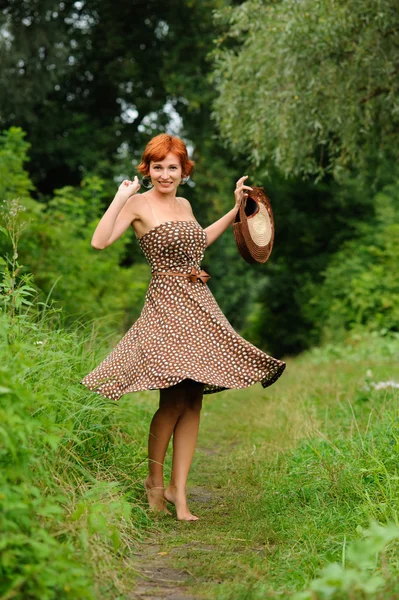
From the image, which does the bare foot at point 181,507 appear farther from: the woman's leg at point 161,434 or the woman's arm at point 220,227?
the woman's arm at point 220,227

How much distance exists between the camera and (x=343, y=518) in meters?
3.81

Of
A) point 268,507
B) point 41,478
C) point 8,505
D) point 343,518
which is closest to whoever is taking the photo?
point 8,505

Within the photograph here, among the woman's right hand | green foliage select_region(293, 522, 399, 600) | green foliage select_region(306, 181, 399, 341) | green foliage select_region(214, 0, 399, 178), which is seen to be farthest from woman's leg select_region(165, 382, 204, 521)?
green foliage select_region(306, 181, 399, 341)

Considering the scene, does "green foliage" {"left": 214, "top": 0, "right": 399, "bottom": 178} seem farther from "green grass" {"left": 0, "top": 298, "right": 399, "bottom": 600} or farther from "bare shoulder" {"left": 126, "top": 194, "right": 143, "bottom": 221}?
"bare shoulder" {"left": 126, "top": 194, "right": 143, "bottom": 221}

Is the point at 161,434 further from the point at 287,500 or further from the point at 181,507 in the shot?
the point at 287,500

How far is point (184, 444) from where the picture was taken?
442 centimetres

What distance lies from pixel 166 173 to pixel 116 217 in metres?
0.43

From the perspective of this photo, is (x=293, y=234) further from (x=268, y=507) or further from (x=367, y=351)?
(x=268, y=507)

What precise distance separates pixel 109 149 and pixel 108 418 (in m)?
14.8

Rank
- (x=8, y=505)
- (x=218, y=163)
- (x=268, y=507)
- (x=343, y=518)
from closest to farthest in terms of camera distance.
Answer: (x=8, y=505)
(x=343, y=518)
(x=268, y=507)
(x=218, y=163)

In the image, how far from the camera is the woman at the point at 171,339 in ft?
13.8

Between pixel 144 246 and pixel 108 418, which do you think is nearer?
pixel 144 246

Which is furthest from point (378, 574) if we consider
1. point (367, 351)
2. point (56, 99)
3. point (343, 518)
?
point (56, 99)

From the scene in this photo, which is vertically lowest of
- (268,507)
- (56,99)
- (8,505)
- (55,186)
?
(268,507)
